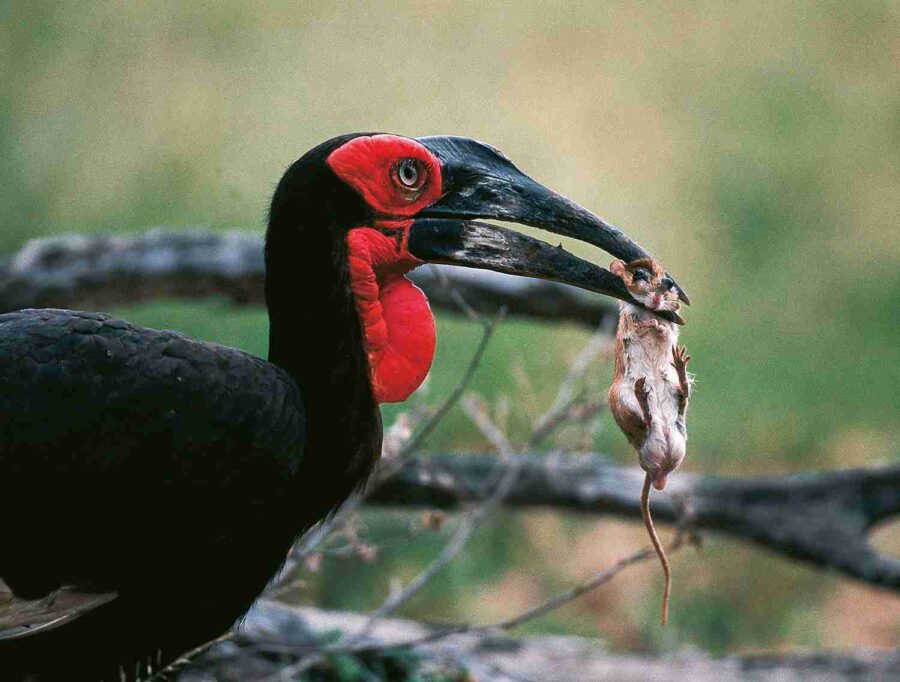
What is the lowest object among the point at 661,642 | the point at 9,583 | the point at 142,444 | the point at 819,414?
the point at 661,642

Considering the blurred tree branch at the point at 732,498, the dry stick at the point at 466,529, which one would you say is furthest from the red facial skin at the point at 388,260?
the blurred tree branch at the point at 732,498

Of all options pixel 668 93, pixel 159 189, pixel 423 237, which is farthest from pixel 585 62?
pixel 423 237

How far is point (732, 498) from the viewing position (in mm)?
4027

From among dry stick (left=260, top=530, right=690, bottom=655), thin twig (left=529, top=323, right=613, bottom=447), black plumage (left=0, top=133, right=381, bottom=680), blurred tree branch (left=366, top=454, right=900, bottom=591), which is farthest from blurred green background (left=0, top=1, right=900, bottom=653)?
black plumage (left=0, top=133, right=381, bottom=680)

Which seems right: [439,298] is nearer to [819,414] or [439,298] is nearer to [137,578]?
[137,578]

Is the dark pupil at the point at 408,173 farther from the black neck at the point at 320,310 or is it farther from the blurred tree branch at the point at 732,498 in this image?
the blurred tree branch at the point at 732,498

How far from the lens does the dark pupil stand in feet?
7.65

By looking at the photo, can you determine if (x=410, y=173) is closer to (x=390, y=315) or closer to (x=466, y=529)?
(x=390, y=315)

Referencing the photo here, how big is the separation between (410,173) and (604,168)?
6.32 m

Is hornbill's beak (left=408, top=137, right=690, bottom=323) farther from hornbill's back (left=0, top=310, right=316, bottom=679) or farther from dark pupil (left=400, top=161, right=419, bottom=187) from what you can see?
hornbill's back (left=0, top=310, right=316, bottom=679)

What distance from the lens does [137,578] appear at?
2197 mm

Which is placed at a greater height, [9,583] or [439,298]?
[439,298]

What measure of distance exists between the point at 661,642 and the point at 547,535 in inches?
39.1

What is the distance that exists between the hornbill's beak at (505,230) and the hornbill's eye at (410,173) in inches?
1.8
